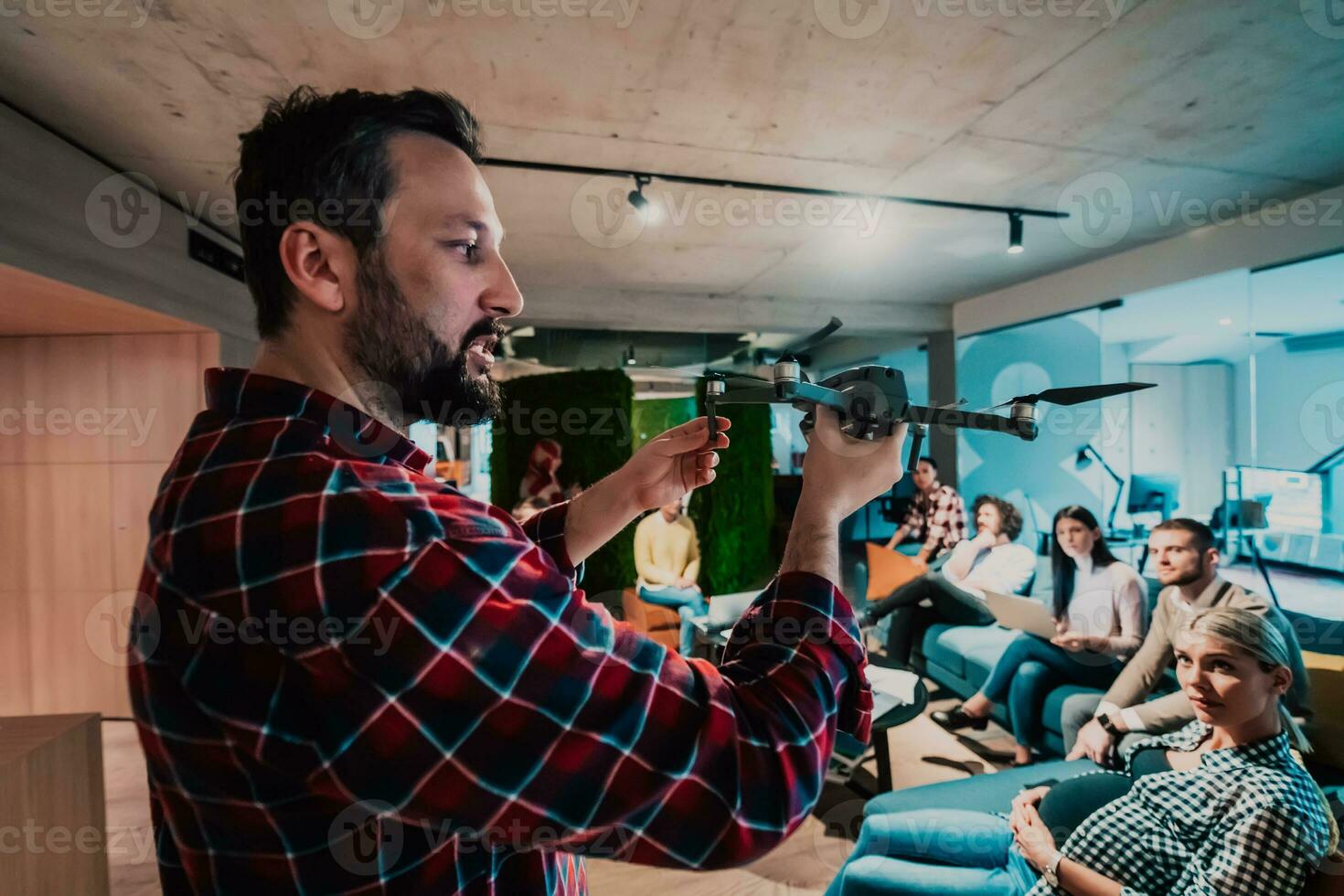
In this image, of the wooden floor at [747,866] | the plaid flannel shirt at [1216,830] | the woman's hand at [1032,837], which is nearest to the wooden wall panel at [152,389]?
the wooden floor at [747,866]

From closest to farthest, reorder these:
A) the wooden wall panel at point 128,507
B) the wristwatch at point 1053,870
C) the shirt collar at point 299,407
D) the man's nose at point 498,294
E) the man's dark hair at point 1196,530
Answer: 1. the shirt collar at point 299,407
2. the man's nose at point 498,294
3. the wristwatch at point 1053,870
4. the man's dark hair at point 1196,530
5. the wooden wall panel at point 128,507

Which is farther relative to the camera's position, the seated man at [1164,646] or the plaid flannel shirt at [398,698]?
the seated man at [1164,646]

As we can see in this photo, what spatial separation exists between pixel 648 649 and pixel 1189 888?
1.60 m

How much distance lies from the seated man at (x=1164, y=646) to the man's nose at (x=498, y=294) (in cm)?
286

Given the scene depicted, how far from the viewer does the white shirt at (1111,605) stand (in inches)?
115

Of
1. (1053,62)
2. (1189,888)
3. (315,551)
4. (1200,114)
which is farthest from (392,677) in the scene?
(1200,114)

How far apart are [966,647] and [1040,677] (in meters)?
0.66

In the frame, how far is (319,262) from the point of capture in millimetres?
602

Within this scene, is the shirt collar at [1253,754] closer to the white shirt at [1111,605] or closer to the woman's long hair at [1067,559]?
the white shirt at [1111,605]

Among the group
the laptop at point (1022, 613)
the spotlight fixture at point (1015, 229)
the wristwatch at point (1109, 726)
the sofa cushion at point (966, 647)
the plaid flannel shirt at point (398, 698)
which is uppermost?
the spotlight fixture at point (1015, 229)

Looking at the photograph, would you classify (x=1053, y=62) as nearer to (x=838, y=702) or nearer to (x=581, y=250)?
(x=838, y=702)

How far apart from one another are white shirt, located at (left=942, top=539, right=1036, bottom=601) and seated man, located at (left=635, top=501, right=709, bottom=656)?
1883mm

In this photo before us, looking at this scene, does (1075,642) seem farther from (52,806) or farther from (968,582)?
(52,806)

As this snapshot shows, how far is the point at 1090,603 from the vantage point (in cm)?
310
